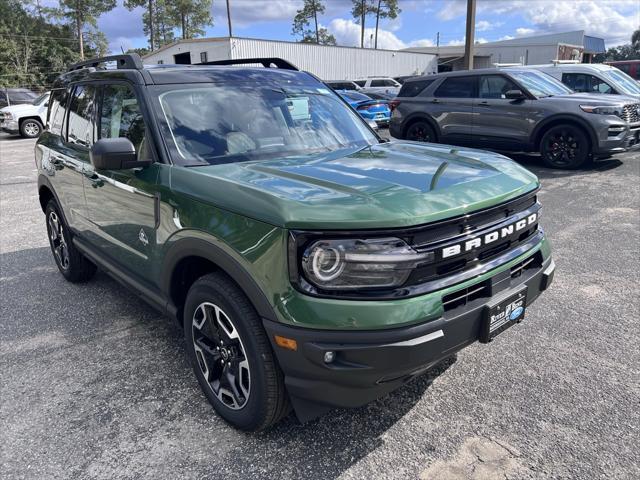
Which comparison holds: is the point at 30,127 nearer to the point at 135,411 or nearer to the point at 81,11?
the point at 135,411

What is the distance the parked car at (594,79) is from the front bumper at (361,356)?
11279 millimetres

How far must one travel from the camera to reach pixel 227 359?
2588 millimetres

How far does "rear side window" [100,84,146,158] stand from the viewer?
311 centimetres

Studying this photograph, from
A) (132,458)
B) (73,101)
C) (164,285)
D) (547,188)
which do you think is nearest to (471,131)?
(547,188)

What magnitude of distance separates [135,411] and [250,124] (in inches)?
72.5

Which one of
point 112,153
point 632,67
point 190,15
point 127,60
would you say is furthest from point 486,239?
point 190,15

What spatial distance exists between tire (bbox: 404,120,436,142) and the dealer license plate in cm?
873

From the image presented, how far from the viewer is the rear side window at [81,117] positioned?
12.6 ft

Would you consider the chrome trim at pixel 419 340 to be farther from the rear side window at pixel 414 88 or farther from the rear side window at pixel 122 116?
the rear side window at pixel 414 88

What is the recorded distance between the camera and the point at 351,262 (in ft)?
6.81

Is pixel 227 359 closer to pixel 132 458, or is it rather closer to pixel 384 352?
pixel 132 458

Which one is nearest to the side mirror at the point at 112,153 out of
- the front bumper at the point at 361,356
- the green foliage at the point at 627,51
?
the front bumper at the point at 361,356

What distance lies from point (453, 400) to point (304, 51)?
3494 cm

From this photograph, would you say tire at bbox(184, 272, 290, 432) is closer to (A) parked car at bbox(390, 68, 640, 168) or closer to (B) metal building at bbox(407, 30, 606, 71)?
(A) parked car at bbox(390, 68, 640, 168)
